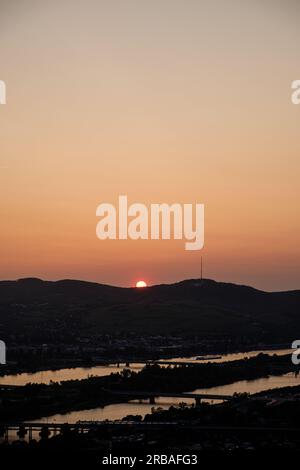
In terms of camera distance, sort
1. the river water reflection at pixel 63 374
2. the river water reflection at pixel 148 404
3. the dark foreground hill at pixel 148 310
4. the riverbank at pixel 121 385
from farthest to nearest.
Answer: the dark foreground hill at pixel 148 310, the river water reflection at pixel 63 374, the riverbank at pixel 121 385, the river water reflection at pixel 148 404

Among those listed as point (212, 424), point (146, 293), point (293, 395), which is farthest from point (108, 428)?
point (146, 293)

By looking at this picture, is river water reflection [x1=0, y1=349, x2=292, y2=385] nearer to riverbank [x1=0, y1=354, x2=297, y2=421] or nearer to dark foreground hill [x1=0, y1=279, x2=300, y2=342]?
riverbank [x1=0, y1=354, x2=297, y2=421]

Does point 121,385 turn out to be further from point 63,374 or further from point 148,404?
point 63,374

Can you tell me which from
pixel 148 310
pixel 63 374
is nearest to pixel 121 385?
pixel 63 374

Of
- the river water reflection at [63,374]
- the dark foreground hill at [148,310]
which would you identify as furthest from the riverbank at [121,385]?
the dark foreground hill at [148,310]

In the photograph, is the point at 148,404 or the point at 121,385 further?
the point at 121,385

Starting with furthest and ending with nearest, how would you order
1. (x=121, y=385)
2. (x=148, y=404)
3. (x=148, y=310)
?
(x=148, y=310) < (x=121, y=385) < (x=148, y=404)

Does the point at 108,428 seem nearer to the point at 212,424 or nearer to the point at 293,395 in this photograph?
the point at 212,424

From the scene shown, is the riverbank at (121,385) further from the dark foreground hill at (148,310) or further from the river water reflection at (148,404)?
the dark foreground hill at (148,310)
